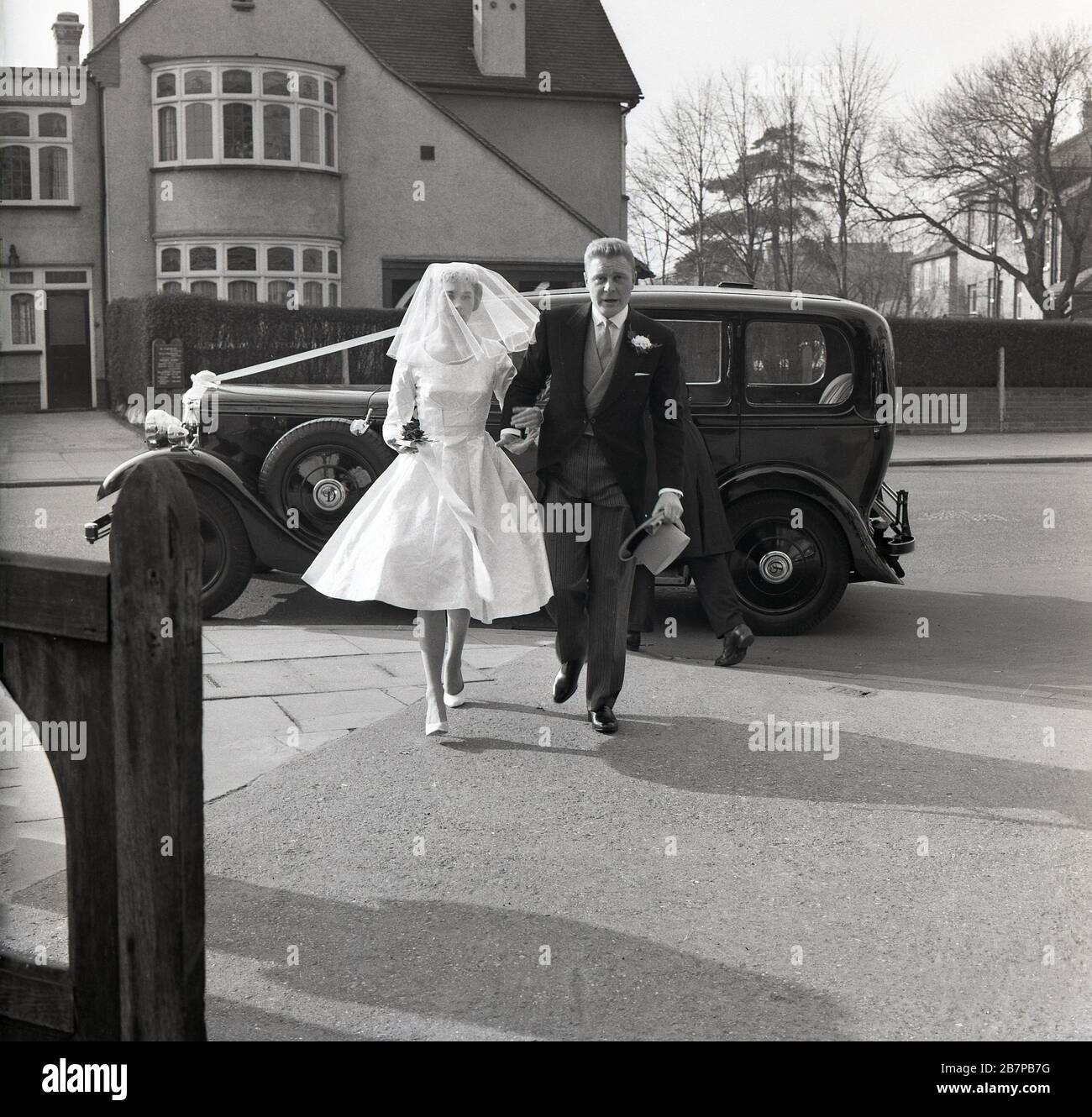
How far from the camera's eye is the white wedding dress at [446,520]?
618 centimetres

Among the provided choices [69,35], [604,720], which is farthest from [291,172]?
[604,720]

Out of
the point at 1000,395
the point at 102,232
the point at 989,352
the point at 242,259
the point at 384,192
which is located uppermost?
the point at 384,192

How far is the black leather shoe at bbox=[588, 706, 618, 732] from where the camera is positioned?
627 cm

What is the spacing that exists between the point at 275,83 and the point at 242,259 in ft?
12.4

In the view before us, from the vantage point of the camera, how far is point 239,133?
96.1ft

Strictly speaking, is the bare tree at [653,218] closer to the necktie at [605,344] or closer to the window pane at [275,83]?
the window pane at [275,83]

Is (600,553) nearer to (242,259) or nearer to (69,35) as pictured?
(242,259)

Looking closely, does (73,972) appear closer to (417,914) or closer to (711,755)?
(417,914)

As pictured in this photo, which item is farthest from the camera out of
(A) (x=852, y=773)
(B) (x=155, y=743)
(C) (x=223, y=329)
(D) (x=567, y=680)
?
(C) (x=223, y=329)

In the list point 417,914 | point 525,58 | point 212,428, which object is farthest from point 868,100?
point 417,914

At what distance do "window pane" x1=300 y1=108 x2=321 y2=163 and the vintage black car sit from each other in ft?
73.0

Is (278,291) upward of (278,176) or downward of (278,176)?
downward

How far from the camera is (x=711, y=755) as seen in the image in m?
5.94
